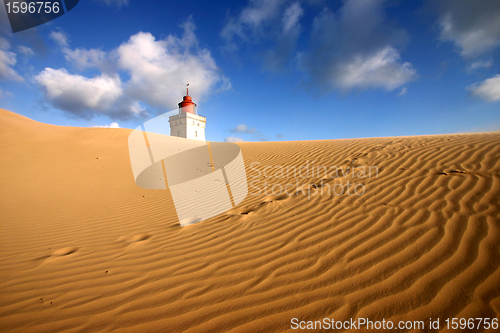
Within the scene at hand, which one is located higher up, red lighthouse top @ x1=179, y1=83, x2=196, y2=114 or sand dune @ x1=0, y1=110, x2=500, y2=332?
red lighthouse top @ x1=179, y1=83, x2=196, y2=114

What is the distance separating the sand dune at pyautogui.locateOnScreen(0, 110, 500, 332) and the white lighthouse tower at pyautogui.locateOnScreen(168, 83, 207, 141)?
25.5 metres

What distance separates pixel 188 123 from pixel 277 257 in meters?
29.2

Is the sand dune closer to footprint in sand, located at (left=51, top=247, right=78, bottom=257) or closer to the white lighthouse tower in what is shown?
footprint in sand, located at (left=51, top=247, right=78, bottom=257)

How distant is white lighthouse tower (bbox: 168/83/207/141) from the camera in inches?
1146

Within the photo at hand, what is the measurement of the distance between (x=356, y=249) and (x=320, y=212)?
102cm

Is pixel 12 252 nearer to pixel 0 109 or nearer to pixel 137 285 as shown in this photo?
pixel 137 285

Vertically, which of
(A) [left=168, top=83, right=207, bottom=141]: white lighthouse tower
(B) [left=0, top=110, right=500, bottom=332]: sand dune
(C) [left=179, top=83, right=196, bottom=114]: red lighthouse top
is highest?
(C) [left=179, top=83, right=196, bottom=114]: red lighthouse top

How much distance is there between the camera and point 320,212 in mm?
3221

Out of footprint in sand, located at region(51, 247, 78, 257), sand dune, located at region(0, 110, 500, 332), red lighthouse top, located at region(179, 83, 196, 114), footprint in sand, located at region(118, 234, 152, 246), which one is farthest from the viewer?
red lighthouse top, located at region(179, 83, 196, 114)

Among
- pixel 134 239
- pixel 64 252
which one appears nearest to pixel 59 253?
pixel 64 252

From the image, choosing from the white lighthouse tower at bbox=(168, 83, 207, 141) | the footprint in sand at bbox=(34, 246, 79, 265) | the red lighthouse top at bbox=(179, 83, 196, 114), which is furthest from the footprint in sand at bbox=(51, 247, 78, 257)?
the red lighthouse top at bbox=(179, 83, 196, 114)

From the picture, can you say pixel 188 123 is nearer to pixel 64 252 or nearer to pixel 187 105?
pixel 187 105

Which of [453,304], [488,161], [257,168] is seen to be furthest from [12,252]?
[488,161]

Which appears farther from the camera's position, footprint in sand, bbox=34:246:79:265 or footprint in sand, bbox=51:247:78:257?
footprint in sand, bbox=51:247:78:257
